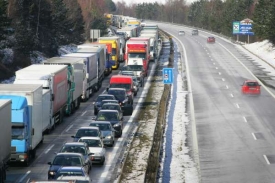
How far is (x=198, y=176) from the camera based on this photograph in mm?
30891

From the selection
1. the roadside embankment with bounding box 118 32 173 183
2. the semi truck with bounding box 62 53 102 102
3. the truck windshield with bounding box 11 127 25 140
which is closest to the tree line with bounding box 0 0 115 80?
the semi truck with bounding box 62 53 102 102

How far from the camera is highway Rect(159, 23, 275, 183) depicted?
1272 inches

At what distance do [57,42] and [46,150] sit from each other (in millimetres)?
54654

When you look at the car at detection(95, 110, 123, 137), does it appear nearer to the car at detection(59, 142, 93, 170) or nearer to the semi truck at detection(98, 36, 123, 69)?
the car at detection(59, 142, 93, 170)

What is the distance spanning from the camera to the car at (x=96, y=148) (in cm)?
3259

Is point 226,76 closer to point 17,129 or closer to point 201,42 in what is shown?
point 17,129

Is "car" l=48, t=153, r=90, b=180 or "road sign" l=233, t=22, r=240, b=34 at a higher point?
"road sign" l=233, t=22, r=240, b=34

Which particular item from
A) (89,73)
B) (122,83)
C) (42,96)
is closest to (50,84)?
(42,96)

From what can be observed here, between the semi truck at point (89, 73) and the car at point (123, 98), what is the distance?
8.81ft

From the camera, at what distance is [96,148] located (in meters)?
33.3

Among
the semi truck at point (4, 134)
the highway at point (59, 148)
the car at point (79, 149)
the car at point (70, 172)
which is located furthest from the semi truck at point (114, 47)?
the car at point (70, 172)

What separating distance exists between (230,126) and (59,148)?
12.4m

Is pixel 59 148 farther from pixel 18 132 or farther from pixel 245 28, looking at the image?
pixel 245 28

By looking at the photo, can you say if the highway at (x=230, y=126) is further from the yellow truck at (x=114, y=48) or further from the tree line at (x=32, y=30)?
the tree line at (x=32, y=30)
